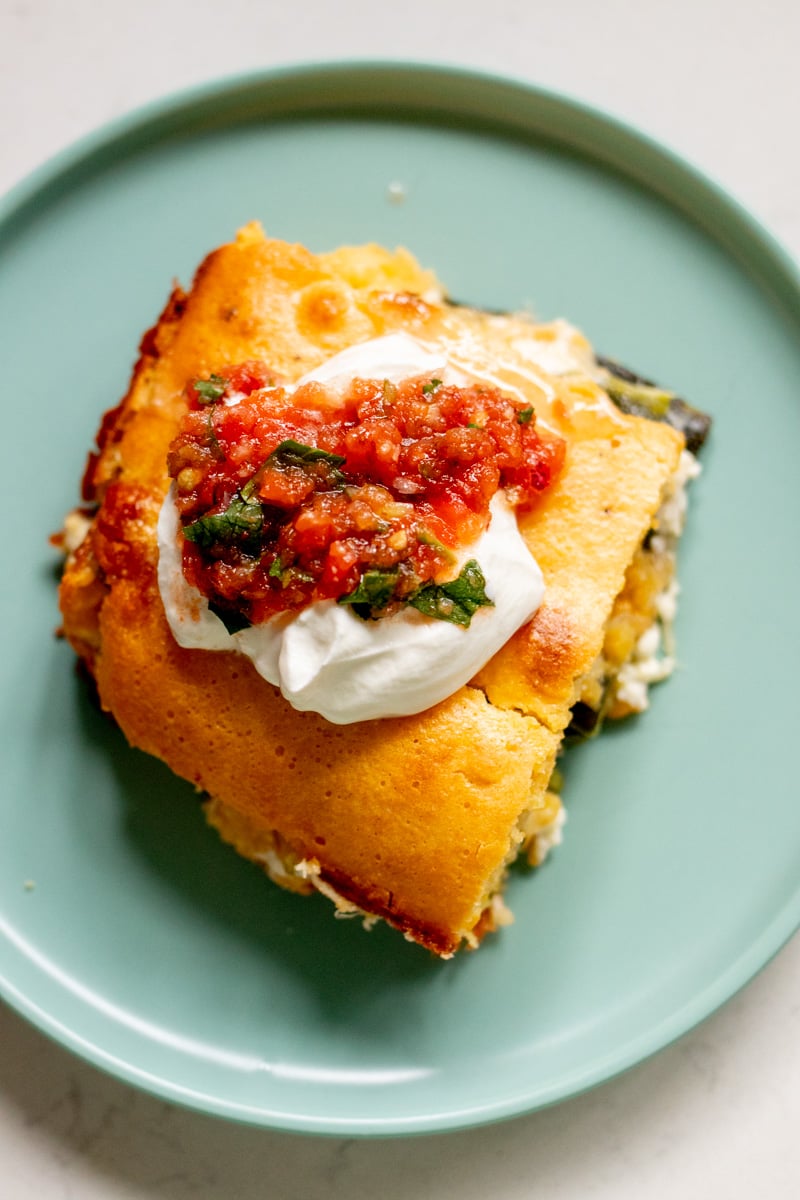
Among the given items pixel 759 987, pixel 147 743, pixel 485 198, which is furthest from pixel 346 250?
pixel 759 987

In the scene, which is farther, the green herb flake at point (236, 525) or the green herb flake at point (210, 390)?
the green herb flake at point (210, 390)

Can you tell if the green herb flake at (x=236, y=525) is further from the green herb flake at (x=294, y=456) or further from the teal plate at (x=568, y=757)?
the teal plate at (x=568, y=757)

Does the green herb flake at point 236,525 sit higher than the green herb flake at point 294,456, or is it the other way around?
the green herb flake at point 294,456

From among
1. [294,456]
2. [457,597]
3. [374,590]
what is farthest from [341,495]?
[457,597]

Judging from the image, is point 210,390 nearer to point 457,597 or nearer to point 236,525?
point 236,525

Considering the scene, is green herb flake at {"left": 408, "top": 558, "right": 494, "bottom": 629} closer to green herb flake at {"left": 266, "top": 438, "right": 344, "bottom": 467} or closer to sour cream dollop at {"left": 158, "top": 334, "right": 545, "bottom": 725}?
sour cream dollop at {"left": 158, "top": 334, "right": 545, "bottom": 725}

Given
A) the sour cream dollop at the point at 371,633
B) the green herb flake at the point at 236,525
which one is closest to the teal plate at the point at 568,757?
the sour cream dollop at the point at 371,633
